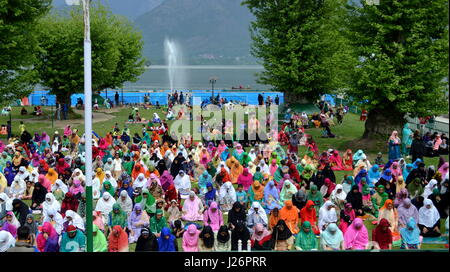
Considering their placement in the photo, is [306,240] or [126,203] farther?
[126,203]

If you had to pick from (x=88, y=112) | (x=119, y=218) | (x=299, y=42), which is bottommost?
(x=119, y=218)

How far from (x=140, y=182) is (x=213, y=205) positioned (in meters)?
2.90

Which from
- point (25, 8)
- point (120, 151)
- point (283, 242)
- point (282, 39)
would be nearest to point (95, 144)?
point (120, 151)

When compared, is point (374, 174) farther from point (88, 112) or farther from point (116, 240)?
point (88, 112)

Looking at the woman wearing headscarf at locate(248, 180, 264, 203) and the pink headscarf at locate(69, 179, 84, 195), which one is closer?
the pink headscarf at locate(69, 179, 84, 195)

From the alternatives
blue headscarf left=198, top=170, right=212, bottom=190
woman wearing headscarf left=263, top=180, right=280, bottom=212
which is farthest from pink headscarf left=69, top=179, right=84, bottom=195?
woman wearing headscarf left=263, top=180, right=280, bottom=212

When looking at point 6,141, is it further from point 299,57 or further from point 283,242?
point 283,242

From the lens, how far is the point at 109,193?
1245cm

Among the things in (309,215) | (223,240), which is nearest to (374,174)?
(309,215)

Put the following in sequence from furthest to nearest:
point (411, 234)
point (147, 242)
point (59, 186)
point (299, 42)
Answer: point (299, 42)
point (59, 186)
point (411, 234)
point (147, 242)

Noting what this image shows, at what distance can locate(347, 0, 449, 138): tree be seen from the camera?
1898 cm

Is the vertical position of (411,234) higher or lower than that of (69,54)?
lower

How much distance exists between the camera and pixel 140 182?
13516mm

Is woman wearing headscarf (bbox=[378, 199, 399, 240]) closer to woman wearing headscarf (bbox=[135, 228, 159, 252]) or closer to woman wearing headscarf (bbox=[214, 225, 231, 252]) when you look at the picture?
woman wearing headscarf (bbox=[214, 225, 231, 252])
